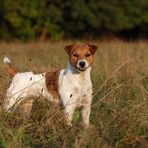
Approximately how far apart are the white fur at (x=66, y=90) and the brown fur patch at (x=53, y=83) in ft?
0.18

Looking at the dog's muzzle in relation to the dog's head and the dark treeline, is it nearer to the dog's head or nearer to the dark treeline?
the dog's head

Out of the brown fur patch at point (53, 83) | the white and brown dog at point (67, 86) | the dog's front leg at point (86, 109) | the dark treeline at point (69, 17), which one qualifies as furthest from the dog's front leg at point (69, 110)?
the dark treeline at point (69, 17)

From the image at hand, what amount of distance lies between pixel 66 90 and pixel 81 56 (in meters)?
0.52

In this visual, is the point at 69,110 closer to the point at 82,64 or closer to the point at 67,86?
the point at 67,86

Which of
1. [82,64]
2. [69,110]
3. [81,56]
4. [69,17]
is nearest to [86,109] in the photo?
[69,110]

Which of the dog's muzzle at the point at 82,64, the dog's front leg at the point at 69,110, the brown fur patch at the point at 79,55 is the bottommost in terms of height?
the dog's front leg at the point at 69,110

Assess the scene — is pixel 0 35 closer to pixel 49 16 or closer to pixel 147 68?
pixel 49 16

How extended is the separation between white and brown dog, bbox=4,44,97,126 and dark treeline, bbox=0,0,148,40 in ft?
82.4

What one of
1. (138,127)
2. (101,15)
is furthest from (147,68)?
(101,15)

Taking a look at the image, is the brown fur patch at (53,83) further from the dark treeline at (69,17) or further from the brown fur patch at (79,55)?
the dark treeline at (69,17)

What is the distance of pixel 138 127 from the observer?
257 inches

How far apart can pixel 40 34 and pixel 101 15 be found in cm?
469

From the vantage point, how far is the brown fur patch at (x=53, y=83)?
7.85 metres

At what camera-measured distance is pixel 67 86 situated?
24.9ft
